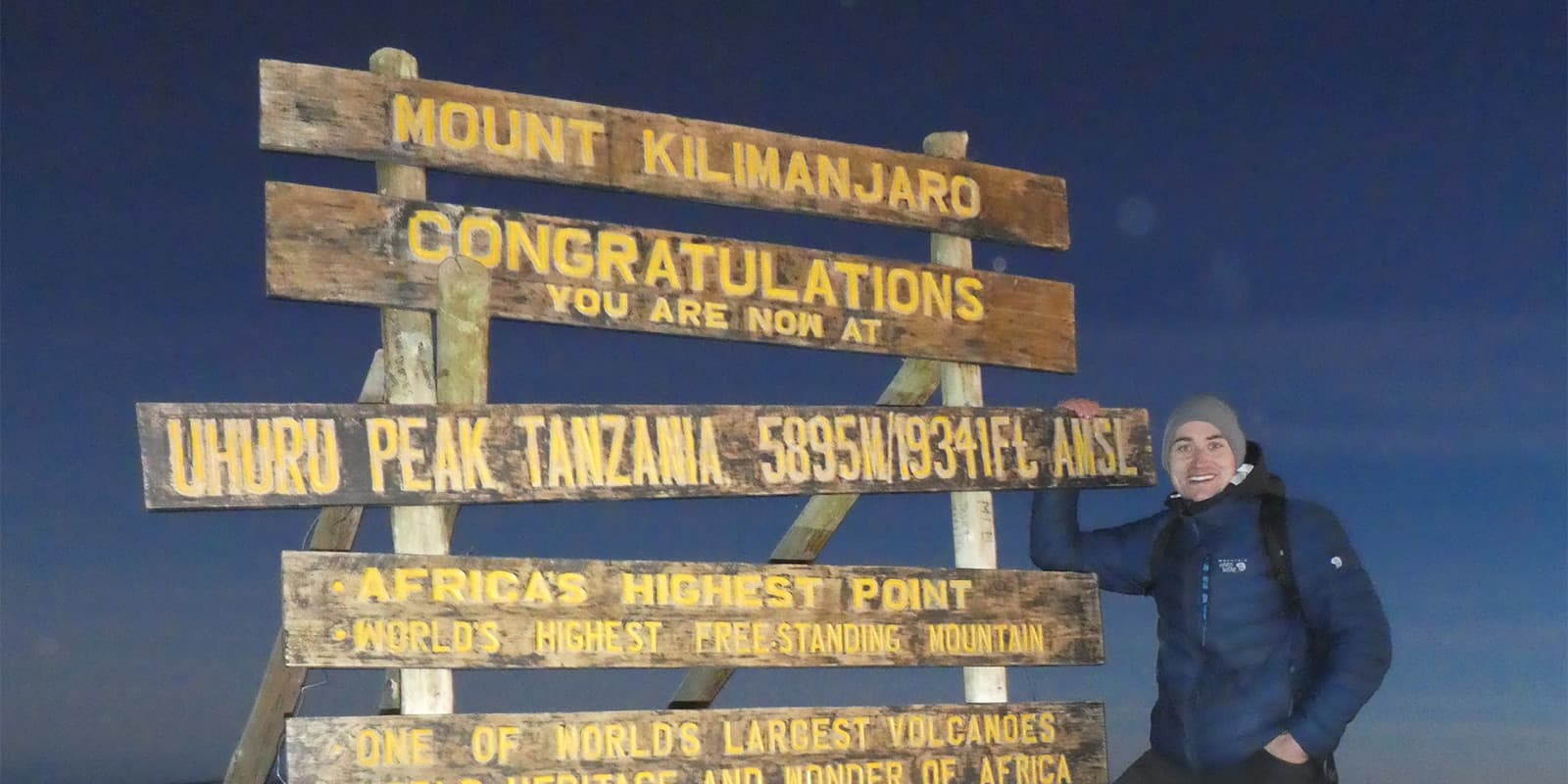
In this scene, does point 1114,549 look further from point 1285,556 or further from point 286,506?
point 286,506

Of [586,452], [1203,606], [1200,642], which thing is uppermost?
[586,452]

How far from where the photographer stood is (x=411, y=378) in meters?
6.71

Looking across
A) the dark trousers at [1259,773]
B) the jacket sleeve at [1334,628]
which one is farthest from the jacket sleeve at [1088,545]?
the dark trousers at [1259,773]

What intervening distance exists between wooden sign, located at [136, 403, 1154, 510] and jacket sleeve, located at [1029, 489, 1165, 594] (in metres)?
0.22

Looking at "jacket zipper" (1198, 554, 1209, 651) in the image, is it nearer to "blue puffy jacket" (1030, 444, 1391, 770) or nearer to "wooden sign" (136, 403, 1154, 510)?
"blue puffy jacket" (1030, 444, 1391, 770)

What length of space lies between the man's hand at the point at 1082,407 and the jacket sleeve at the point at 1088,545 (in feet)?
1.35

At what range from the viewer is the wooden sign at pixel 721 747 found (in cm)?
634

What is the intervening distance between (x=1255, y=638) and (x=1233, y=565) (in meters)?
0.36

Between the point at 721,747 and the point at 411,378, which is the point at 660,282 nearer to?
the point at 411,378

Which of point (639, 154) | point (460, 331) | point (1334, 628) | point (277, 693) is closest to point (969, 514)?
point (1334, 628)

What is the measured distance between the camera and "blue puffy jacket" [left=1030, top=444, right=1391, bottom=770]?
727 centimetres

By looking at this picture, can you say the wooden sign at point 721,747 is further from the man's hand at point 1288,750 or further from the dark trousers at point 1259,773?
the man's hand at point 1288,750

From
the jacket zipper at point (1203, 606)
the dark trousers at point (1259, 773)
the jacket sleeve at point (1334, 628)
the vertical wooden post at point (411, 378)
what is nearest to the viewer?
the vertical wooden post at point (411, 378)

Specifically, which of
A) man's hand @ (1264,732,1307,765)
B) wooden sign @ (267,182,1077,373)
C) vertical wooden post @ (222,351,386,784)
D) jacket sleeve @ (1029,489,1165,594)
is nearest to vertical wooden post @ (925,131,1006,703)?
wooden sign @ (267,182,1077,373)
